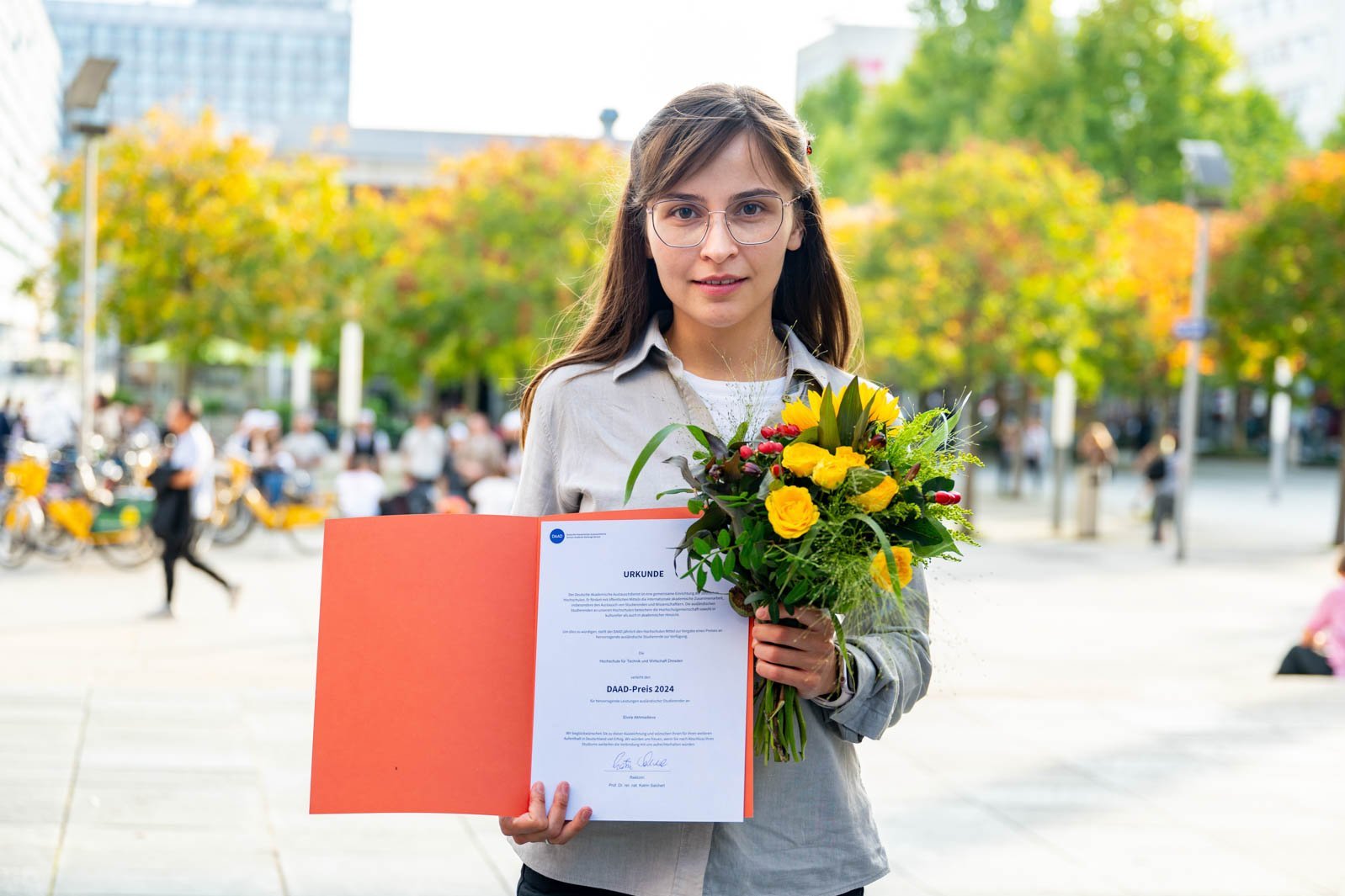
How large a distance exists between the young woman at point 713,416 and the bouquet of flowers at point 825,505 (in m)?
0.09

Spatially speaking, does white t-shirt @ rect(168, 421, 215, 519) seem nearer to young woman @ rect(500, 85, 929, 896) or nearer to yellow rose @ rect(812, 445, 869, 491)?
young woman @ rect(500, 85, 929, 896)

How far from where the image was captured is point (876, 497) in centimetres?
182

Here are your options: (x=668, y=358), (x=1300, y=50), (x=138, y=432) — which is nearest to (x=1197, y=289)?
(x=138, y=432)

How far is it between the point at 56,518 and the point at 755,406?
47.0 ft

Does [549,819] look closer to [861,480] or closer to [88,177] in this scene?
[861,480]

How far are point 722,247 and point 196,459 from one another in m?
10.5

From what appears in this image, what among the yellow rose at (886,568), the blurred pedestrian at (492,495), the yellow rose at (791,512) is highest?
the yellow rose at (791,512)

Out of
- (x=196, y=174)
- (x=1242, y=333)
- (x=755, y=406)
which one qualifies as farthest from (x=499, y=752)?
(x=196, y=174)

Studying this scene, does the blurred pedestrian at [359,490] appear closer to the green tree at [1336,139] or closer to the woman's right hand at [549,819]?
the woman's right hand at [549,819]

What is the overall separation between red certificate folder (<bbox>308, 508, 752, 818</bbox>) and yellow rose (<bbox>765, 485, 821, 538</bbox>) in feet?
1.13

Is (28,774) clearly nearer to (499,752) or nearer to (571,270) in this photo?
(499,752)

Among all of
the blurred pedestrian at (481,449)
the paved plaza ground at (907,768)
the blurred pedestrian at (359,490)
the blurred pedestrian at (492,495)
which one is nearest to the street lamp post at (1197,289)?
the paved plaza ground at (907,768)

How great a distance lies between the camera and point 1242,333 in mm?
23859

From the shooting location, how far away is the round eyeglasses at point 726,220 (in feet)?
6.97
